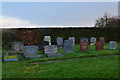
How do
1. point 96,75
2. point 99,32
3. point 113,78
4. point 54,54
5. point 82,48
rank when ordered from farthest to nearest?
point 99,32 < point 82,48 < point 54,54 < point 96,75 < point 113,78

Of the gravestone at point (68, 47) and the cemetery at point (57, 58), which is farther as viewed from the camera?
the gravestone at point (68, 47)

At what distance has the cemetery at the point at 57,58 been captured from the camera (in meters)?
6.01

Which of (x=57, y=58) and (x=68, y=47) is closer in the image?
(x=57, y=58)

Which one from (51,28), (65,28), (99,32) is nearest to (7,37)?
(51,28)

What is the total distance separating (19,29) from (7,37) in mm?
1853

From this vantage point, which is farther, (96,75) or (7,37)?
(7,37)

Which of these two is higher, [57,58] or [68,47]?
[68,47]

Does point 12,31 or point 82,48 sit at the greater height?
point 12,31

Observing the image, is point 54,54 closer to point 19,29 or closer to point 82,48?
point 82,48

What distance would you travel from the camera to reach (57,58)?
924 centimetres

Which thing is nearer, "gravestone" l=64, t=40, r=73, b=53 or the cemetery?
the cemetery

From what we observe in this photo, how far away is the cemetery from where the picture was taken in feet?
19.7

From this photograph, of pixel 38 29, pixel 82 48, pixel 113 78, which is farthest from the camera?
pixel 38 29

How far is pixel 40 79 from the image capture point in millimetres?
5238
